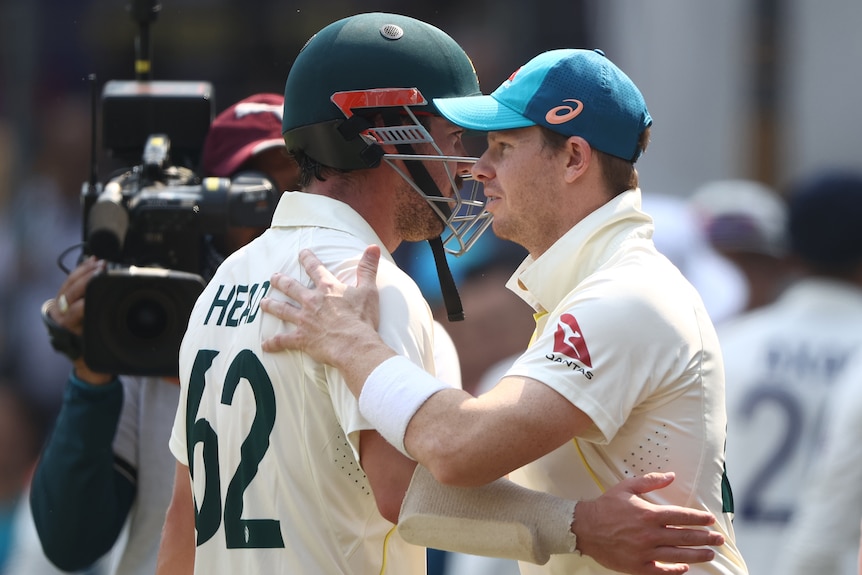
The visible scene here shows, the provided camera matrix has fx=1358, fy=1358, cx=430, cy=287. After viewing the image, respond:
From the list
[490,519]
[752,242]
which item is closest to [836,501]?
[490,519]

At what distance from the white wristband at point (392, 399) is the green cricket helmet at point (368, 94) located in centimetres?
59

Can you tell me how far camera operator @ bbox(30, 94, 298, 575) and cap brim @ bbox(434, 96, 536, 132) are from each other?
0.87 meters

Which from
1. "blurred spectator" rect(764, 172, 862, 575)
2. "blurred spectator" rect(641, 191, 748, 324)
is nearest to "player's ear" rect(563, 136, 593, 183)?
"blurred spectator" rect(764, 172, 862, 575)

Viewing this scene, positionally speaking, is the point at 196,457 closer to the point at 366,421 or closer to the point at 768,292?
the point at 366,421

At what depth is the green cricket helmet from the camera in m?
3.03

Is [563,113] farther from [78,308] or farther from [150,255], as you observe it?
[78,308]

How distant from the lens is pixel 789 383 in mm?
5086

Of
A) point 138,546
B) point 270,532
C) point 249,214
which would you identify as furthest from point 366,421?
point 138,546

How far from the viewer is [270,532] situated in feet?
9.12

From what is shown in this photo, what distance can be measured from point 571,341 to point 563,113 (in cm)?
55

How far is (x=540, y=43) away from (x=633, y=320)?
7.54 metres

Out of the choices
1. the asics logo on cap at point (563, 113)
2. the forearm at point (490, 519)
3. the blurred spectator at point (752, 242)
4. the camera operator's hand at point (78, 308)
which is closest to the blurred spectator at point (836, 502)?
the asics logo on cap at point (563, 113)

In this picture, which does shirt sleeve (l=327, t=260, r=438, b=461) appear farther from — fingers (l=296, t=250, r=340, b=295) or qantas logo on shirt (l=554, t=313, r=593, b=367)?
qantas logo on shirt (l=554, t=313, r=593, b=367)

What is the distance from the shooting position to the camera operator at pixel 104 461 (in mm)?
3553
